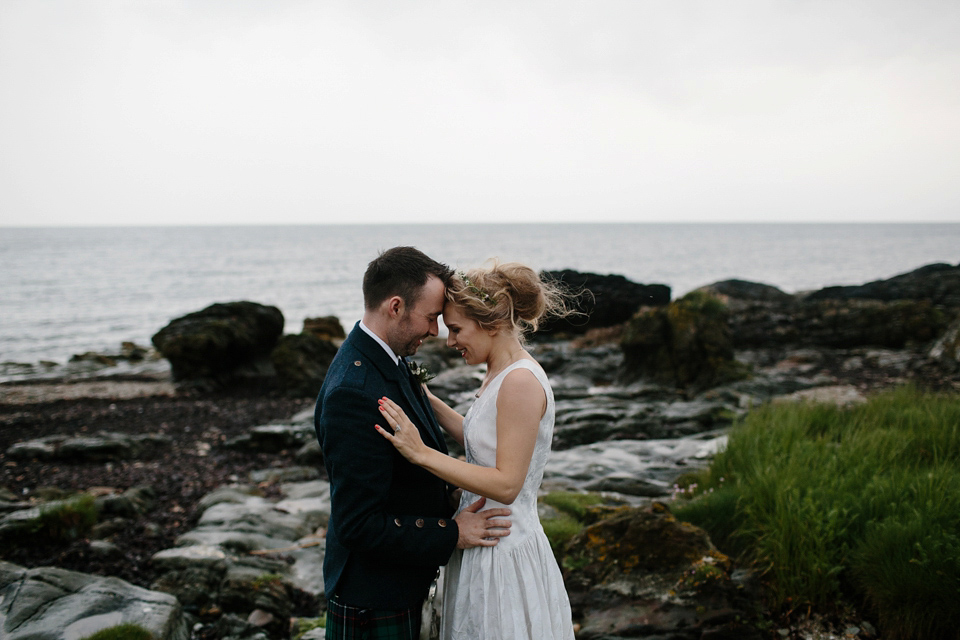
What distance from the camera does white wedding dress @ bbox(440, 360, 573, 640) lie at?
3139mm

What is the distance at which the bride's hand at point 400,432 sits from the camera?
283 centimetres

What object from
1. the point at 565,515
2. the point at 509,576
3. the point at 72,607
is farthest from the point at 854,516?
the point at 72,607

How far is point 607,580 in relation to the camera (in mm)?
4672

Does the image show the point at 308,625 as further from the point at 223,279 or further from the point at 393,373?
the point at 223,279

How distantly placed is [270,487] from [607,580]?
6561mm

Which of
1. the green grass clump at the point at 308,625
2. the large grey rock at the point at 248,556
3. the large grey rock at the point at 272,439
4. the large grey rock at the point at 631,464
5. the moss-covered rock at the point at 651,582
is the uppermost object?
the moss-covered rock at the point at 651,582

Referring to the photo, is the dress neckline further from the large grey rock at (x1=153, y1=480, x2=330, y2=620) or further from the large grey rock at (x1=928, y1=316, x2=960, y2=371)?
the large grey rock at (x1=928, y1=316, x2=960, y2=371)

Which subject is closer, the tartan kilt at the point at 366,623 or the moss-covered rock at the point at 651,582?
the tartan kilt at the point at 366,623

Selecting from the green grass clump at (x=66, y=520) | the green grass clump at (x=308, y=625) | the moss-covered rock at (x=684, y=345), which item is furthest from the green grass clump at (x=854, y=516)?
the moss-covered rock at (x=684, y=345)

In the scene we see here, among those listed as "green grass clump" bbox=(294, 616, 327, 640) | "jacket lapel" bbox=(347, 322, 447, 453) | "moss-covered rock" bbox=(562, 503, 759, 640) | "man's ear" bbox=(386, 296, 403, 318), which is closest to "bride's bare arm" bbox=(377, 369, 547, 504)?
"jacket lapel" bbox=(347, 322, 447, 453)

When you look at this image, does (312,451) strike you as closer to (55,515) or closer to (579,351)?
(55,515)

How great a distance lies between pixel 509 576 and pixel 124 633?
2927 mm

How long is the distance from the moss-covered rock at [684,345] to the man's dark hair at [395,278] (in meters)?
11.7

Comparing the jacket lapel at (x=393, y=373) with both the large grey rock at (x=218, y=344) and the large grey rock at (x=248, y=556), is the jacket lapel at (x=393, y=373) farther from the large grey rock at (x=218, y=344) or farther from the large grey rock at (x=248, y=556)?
the large grey rock at (x=218, y=344)
